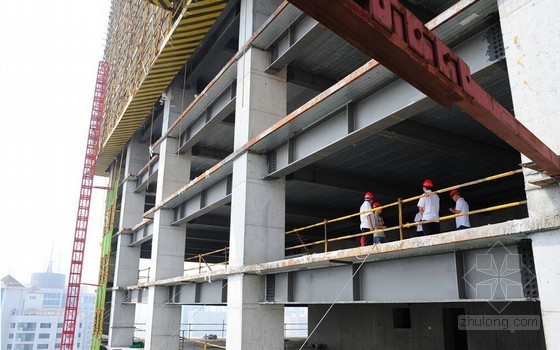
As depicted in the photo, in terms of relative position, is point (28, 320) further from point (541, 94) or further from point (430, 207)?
point (541, 94)

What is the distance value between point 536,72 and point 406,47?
336cm

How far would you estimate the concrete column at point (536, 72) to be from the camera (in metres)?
5.13

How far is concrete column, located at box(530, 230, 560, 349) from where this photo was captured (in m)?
4.79

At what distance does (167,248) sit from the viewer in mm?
18547

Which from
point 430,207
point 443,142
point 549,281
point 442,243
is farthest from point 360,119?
point 549,281

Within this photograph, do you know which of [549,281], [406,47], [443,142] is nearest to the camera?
[406,47]

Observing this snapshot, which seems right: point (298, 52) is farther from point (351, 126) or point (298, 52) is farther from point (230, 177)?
point (230, 177)

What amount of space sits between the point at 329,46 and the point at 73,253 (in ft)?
115

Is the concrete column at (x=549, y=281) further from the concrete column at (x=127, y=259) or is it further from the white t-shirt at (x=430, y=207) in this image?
the concrete column at (x=127, y=259)

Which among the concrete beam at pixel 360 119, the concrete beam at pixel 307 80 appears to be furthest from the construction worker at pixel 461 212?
the concrete beam at pixel 307 80

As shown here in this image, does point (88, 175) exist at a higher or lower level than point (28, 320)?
higher

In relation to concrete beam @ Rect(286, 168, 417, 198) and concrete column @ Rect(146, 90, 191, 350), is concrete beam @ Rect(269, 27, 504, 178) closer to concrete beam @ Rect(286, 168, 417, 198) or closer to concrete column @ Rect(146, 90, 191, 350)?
concrete beam @ Rect(286, 168, 417, 198)

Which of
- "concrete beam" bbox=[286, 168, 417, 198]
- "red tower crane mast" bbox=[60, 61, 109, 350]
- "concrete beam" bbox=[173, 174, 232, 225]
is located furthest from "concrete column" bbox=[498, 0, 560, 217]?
"red tower crane mast" bbox=[60, 61, 109, 350]

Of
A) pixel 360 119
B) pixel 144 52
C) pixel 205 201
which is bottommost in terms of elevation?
pixel 205 201
